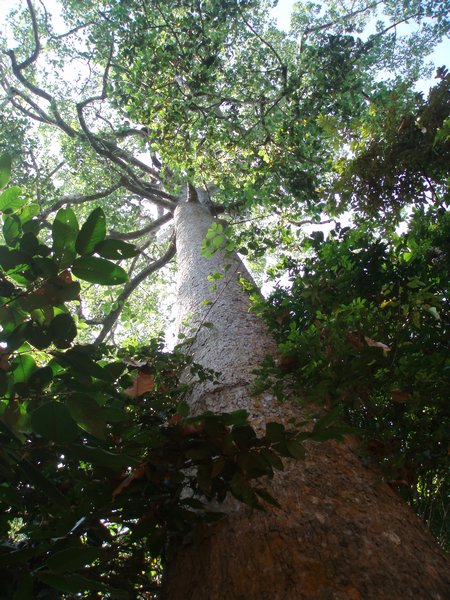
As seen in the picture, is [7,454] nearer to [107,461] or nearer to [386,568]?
[107,461]

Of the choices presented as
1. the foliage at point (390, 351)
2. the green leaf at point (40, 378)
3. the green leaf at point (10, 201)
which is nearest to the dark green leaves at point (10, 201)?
the green leaf at point (10, 201)

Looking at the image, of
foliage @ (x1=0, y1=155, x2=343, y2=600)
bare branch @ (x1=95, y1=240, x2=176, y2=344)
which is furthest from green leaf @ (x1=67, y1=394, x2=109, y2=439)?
bare branch @ (x1=95, y1=240, x2=176, y2=344)

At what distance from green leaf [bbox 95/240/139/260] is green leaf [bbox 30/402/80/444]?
358 millimetres

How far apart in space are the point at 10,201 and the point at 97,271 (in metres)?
0.37

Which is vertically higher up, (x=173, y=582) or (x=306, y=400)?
(x=306, y=400)

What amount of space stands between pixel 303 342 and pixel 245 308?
111 centimetres

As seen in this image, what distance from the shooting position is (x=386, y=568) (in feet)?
3.41

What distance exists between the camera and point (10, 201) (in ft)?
3.89

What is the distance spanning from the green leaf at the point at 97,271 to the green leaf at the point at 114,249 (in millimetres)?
22

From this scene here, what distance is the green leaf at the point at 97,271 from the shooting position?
103cm

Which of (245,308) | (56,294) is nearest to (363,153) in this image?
(245,308)

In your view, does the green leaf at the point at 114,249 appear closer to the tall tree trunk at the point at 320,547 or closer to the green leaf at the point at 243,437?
the green leaf at the point at 243,437

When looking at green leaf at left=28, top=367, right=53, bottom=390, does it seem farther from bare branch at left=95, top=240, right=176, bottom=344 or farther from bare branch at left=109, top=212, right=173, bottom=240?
bare branch at left=109, top=212, right=173, bottom=240

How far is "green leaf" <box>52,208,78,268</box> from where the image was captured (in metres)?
1.01
